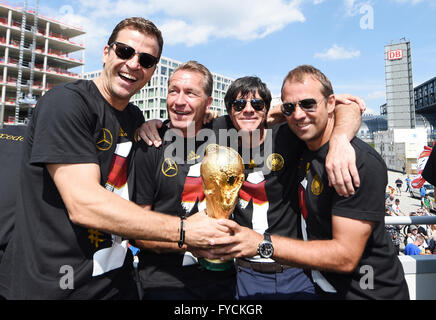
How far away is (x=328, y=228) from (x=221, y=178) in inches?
35.8

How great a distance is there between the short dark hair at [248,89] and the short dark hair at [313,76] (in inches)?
19.4

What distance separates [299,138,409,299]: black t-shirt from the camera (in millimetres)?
1711

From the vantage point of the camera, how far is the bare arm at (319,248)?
67.4 inches

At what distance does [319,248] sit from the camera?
1.76 meters

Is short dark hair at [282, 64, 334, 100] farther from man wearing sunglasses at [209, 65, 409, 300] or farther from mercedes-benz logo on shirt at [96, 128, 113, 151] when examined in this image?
mercedes-benz logo on shirt at [96, 128, 113, 151]

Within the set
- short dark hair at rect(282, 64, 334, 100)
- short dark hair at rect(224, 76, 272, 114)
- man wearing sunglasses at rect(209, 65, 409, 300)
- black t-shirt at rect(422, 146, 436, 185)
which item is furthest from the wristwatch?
black t-shirt at rect(422, 146, 436, 185)

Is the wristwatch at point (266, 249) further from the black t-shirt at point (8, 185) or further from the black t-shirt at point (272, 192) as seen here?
the black t-shirt at point (8, 185)

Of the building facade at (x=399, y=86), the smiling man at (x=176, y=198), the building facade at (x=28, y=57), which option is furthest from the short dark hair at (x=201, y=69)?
the building facade at (x=399, y=86)

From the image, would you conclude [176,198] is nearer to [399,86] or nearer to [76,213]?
[76,213]

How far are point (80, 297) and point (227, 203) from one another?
111cm

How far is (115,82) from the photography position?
199 centimetres
